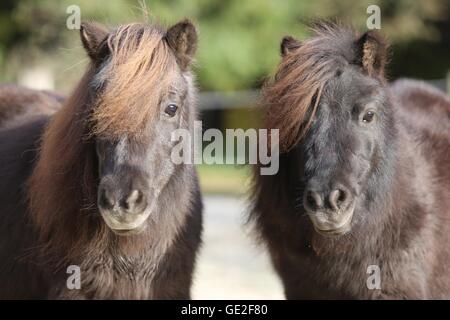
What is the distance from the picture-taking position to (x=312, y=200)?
13.9 ft

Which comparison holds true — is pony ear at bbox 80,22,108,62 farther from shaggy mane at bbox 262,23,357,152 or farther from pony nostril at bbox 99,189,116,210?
shaggy mane at bbox 262,23,357,152

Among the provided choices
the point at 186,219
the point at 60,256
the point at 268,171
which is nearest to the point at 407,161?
the point at 268,171

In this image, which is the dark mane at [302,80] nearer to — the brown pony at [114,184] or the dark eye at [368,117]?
the dark eye at [368,117]

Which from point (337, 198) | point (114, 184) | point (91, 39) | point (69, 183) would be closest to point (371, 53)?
point (337, 198)

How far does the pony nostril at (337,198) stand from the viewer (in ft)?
13.7

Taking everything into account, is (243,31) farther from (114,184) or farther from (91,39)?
(114,184)

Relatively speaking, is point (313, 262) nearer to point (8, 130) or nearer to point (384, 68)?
point (384, 68)

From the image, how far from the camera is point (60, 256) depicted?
14.8 feet

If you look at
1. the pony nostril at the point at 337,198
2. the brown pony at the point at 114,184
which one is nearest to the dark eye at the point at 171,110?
the brown pony at the point at 114,184

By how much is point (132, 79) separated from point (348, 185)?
4.46 feet

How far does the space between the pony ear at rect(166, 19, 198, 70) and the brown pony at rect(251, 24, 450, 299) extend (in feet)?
1.92

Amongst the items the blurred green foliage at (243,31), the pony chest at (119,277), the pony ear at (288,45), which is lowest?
the pony chest at (119,277)

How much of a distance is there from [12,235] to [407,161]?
8.52 feet

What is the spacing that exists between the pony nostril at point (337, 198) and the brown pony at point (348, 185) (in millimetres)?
34
